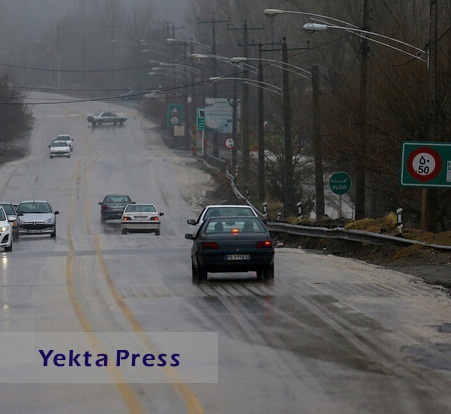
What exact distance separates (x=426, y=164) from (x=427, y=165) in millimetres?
33

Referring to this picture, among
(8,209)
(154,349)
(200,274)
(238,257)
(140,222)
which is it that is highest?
(154,349)

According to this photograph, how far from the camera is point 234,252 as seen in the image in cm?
2375

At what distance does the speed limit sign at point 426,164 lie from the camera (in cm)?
2852

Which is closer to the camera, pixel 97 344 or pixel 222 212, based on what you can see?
pixel 97 344

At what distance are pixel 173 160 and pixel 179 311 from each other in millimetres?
76831

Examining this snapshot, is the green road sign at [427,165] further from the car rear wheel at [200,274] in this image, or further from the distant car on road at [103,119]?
the distant car on road at [103,119]

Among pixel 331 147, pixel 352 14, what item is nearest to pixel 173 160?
pixel 352 14

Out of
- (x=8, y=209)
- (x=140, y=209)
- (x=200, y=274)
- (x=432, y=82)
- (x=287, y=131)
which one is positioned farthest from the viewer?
(x=140, y=209)

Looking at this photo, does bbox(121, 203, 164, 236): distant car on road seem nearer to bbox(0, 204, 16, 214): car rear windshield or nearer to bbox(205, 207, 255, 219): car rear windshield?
bbox(0, 204, 16, 214): car rear windshield

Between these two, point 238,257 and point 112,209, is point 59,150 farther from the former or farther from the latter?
point 238,257

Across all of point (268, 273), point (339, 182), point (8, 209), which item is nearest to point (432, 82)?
A: point (268, 273)

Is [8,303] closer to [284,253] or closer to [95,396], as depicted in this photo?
[95,396]

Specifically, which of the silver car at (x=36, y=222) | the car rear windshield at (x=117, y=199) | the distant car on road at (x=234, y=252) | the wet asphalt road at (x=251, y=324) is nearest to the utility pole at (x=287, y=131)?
the silver car at (x=36, y=222)

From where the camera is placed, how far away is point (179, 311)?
19234 mm
